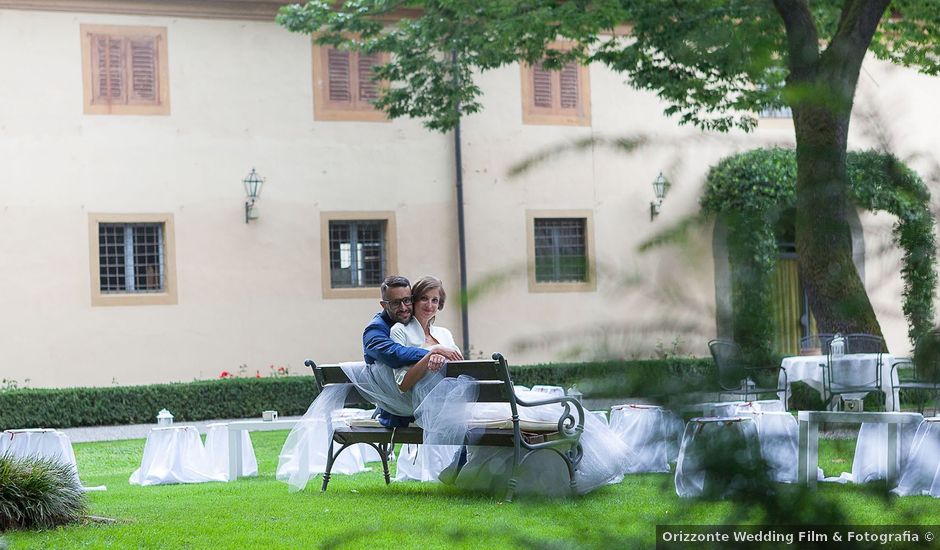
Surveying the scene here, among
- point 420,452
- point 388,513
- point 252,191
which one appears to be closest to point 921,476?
point 388,513

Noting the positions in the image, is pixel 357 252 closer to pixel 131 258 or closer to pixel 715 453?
pixel 131 258

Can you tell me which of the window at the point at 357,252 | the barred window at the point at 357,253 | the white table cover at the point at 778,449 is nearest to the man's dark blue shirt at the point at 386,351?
the white table cover at the point at 778,449

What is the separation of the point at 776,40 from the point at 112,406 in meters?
16.0

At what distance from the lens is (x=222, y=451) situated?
31.2 ft

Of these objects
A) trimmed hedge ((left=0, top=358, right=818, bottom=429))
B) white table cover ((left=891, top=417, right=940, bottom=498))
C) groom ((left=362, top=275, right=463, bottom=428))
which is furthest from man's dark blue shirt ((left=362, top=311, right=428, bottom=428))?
trimmed hedge ((left=0, top=358, right=818, bottom=429))

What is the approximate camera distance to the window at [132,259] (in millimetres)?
17828

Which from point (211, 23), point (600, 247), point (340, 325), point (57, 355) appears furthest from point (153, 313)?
point (600, 247)

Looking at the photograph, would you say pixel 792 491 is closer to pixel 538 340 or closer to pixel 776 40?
pixel 538 340

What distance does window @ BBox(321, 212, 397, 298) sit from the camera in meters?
19.0

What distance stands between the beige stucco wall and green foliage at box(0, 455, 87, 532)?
11.1 meters

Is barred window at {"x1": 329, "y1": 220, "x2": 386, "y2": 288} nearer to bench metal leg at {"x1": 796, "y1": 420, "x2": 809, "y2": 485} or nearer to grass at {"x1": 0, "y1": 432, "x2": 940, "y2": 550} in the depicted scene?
grass at {"x1": 0, "y1": 432, "x2": 940, "y2": 550}

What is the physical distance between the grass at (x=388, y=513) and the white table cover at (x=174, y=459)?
0.21 metres

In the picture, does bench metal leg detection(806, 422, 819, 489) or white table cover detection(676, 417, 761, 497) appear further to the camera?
bench metal leg detection(806, 422, 819, 489)

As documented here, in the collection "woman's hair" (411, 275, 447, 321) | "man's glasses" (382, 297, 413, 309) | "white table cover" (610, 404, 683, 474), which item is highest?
"woman's hair" (411, 275, 447, 321)
